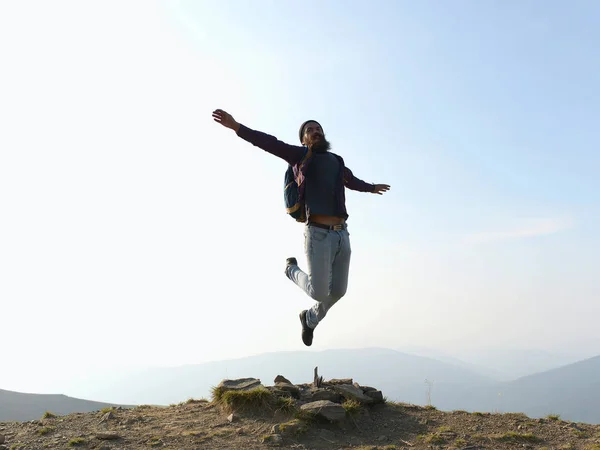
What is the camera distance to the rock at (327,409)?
742 cm

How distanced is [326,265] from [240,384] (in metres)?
3.84

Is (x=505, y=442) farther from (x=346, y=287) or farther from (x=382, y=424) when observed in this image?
(x=346, y=287)

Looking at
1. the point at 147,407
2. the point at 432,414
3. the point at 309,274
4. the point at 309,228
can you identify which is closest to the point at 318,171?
the point at 309,228

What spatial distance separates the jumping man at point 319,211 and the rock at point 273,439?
2.03 metres

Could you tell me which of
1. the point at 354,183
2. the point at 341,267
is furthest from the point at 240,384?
the point at 354,183

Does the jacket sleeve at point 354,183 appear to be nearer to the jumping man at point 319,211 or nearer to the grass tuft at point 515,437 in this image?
the jumping man at point 319,211

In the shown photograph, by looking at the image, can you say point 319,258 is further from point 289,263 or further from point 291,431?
point 291,431

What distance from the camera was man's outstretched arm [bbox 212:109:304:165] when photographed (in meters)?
5.97

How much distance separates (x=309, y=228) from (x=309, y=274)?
727 mm

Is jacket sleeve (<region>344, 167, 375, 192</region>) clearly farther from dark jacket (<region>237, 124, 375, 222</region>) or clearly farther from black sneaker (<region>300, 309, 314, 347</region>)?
black sneaker (<region>300, 309, 314, 347</region>)

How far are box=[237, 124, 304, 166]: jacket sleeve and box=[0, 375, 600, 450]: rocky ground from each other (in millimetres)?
4455

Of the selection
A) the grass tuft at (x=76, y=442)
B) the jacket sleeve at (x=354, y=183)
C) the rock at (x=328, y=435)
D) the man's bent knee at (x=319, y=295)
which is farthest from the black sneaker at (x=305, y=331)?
the grass tuft at (x=76, y=442)

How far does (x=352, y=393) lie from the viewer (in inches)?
332

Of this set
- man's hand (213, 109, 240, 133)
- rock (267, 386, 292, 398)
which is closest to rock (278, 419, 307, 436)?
rock (267, 386, 292, 398)
